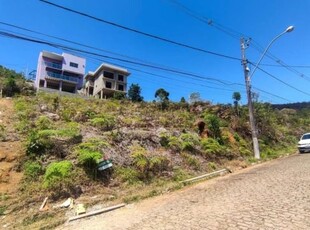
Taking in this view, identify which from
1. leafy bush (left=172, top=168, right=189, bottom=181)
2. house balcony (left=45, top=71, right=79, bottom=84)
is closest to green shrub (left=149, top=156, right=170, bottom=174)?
leafy bush (left=172, top=168, right=189, bottom=181)

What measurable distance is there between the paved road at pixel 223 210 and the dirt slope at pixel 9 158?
3.01 metres

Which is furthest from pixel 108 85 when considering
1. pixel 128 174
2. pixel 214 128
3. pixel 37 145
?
pixel 128 174

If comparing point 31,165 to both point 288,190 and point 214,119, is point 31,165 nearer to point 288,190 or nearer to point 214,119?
point 288,190

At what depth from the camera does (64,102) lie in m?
20.7

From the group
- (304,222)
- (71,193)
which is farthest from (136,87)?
(304,222)

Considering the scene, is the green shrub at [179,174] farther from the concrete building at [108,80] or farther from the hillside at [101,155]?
the concrete building at [108,80]

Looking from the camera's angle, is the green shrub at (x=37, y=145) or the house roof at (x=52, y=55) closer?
the green shrub at (x=37, y=145)

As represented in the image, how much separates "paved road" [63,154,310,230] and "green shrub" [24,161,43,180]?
2.97 metres

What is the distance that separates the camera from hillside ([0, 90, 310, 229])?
8742mm

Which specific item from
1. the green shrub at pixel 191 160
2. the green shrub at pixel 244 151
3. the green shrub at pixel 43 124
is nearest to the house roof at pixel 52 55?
the green shrub at pixel 43 124

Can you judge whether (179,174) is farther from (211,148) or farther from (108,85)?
(108,85)

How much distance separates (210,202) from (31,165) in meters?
6.22

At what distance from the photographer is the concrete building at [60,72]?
54188 millimetres

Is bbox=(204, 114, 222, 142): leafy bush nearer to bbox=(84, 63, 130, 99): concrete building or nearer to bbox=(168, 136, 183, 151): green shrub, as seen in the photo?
bbox=(168, 136, 183, 151): green shrub
